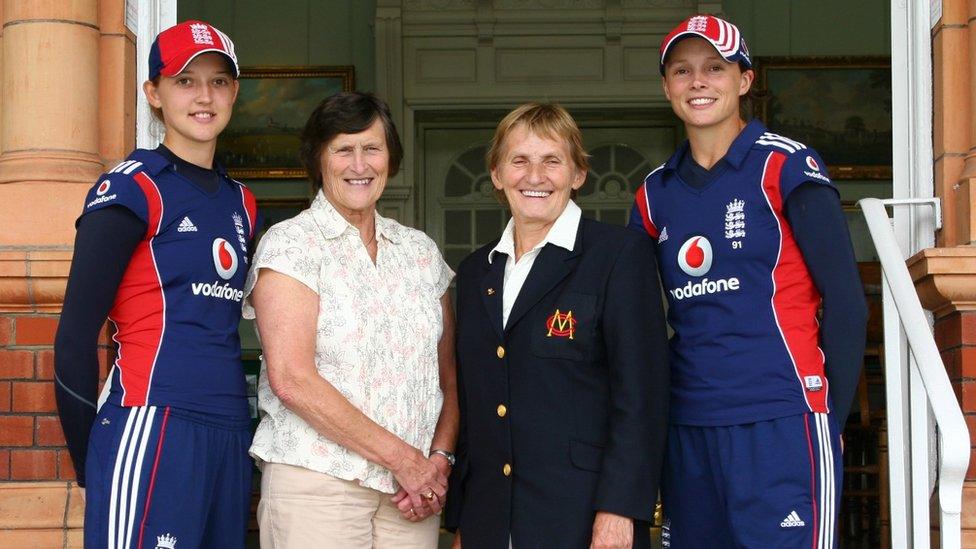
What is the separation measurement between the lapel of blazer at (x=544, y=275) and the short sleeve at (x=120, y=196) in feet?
2.64

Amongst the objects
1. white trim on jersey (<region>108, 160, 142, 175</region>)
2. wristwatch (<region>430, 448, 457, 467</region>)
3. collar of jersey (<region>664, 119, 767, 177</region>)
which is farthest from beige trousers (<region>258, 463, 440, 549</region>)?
collar of jersey (<region>664, 119, 767, 177</region>)

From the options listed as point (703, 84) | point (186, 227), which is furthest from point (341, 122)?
point (703, 84)

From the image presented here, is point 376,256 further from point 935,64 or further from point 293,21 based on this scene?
point 293,21

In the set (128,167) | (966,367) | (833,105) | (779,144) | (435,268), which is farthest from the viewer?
(833,105)

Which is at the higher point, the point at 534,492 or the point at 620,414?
the point at 620,414

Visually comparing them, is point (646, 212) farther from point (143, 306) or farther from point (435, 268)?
point (143, 306)

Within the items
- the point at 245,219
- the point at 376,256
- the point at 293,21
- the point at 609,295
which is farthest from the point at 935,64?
the point at 293,21

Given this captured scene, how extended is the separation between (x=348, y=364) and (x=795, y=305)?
38.4 inches

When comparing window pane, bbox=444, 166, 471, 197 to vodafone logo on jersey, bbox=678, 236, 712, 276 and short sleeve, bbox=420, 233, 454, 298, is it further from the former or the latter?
vodafone logo on jersey, bbox=678, 236, 712, 276

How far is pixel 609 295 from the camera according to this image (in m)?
2.75

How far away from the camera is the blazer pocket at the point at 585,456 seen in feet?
8.91

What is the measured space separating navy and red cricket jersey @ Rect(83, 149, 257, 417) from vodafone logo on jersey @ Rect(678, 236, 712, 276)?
981 millimetres

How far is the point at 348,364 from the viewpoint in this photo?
9.34 ft

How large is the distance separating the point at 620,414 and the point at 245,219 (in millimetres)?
957
